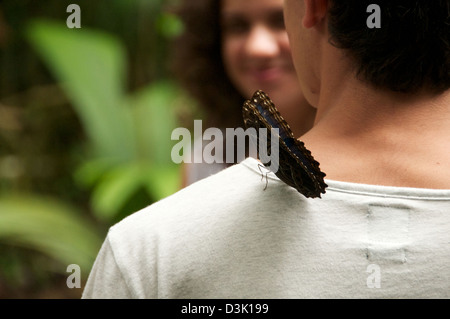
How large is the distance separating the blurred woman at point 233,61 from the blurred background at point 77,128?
161 millimetres

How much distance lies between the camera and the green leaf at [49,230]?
90.2 inches

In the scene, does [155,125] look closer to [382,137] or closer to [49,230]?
[49,230]

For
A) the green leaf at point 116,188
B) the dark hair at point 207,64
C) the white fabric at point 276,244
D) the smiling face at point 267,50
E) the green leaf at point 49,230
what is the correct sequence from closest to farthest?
the white fabric at point 276,244, the smiling face at point 267,50, the dark hair at point 207,64, the green leaf at point 116,188, the green leaf at point 49,230

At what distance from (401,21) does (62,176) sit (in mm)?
2402

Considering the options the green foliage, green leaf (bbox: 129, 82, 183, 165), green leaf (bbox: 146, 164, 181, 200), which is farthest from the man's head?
green leaf (bbox: 129, 82, 183, 165)

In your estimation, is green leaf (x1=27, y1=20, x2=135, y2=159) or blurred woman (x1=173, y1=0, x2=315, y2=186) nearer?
blurred woman (x1=173, y1=0, x2=315, y2=186)

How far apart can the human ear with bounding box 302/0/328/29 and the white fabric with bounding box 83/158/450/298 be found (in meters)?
0.16

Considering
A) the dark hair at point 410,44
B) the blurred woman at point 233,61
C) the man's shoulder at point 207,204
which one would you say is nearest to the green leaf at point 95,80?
the blurred woman at point 233,61

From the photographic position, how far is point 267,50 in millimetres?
1531

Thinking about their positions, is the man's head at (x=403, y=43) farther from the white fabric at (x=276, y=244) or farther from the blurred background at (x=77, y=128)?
the blurred background at (x=77, y=128)

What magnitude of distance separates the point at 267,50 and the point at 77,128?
1.62m

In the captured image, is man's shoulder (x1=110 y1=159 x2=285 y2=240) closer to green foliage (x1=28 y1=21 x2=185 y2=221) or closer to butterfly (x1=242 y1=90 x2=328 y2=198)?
butterfly (x1=242 y1=90 x2=328 y2=198)

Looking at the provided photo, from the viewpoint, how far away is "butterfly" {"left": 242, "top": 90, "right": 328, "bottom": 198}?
608 mm
